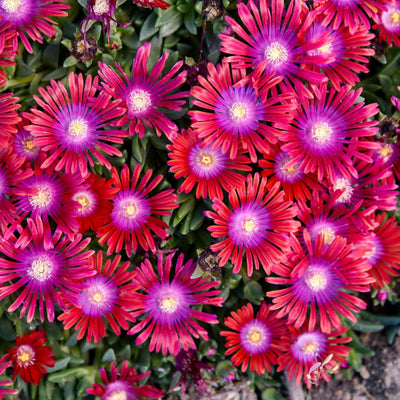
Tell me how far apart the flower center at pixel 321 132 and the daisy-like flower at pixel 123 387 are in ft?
3.64

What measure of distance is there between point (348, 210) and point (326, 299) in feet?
1.11

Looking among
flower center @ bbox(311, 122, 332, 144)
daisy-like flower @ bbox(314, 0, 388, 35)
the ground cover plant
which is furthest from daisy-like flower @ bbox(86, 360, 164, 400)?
daisy-like flower @ bbox(314, 0, 388, 35)

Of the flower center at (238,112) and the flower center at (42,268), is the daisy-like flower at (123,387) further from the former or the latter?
the flower center at (238,112)

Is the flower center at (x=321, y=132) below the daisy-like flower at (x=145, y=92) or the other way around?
below

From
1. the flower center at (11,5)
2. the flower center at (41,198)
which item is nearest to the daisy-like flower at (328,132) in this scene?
the flower center at (41,198)

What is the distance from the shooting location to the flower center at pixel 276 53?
1764 mm

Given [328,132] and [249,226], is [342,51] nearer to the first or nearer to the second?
[328,132]

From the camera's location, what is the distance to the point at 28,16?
1.80 m

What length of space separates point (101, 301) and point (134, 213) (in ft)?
1.14

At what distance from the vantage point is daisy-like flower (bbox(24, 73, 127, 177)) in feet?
5.62

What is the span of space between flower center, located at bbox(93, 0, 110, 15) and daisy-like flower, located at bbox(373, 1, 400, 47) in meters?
0.98

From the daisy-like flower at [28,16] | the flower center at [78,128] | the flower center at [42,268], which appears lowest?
the flower center at [42,268]

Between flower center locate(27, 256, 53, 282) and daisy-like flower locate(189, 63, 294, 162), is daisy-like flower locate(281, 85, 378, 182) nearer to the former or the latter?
daisy-like flower locate(189, 63, 294, 162)

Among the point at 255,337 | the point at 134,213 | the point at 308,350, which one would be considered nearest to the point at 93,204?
the point at 134,213
